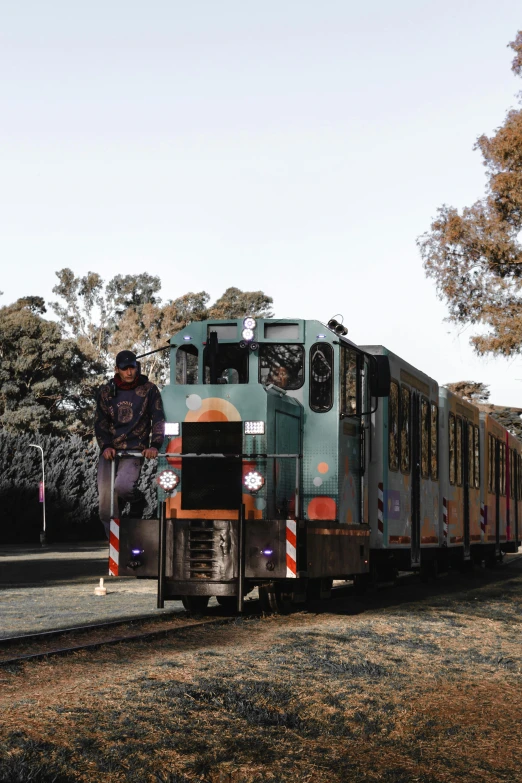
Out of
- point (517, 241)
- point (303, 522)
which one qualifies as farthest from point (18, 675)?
point (517, 241)

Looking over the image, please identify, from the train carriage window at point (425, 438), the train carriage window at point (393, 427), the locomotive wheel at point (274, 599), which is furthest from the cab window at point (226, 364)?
the train carriage window at point (425, 438)

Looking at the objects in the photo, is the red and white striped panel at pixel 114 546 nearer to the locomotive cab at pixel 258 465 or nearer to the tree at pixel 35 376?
the locomotive cab at pixel 258 465

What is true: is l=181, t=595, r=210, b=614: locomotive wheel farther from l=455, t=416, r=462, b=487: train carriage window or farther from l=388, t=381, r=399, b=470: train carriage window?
l=455, t=416, r=462, b=487: train carriage window

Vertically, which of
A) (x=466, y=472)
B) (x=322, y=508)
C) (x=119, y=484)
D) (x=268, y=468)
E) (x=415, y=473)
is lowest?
(x=322, y=508)

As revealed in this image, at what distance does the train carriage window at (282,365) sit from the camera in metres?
12.2

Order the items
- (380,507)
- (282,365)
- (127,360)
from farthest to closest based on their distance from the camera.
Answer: (380,507) → (282,365) → (127,360)

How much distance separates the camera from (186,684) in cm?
752

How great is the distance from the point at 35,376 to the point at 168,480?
1971 inches

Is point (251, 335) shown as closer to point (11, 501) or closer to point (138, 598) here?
point (138, 598)

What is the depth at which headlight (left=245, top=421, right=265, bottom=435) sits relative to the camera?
Answer: 36.7 feet

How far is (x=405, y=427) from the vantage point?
1511 centimetres

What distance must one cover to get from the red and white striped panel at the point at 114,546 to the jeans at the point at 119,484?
0.20 feet

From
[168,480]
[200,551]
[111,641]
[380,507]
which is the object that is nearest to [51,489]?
[380,507]

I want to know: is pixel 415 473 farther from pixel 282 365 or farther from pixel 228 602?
pixel 282 365
